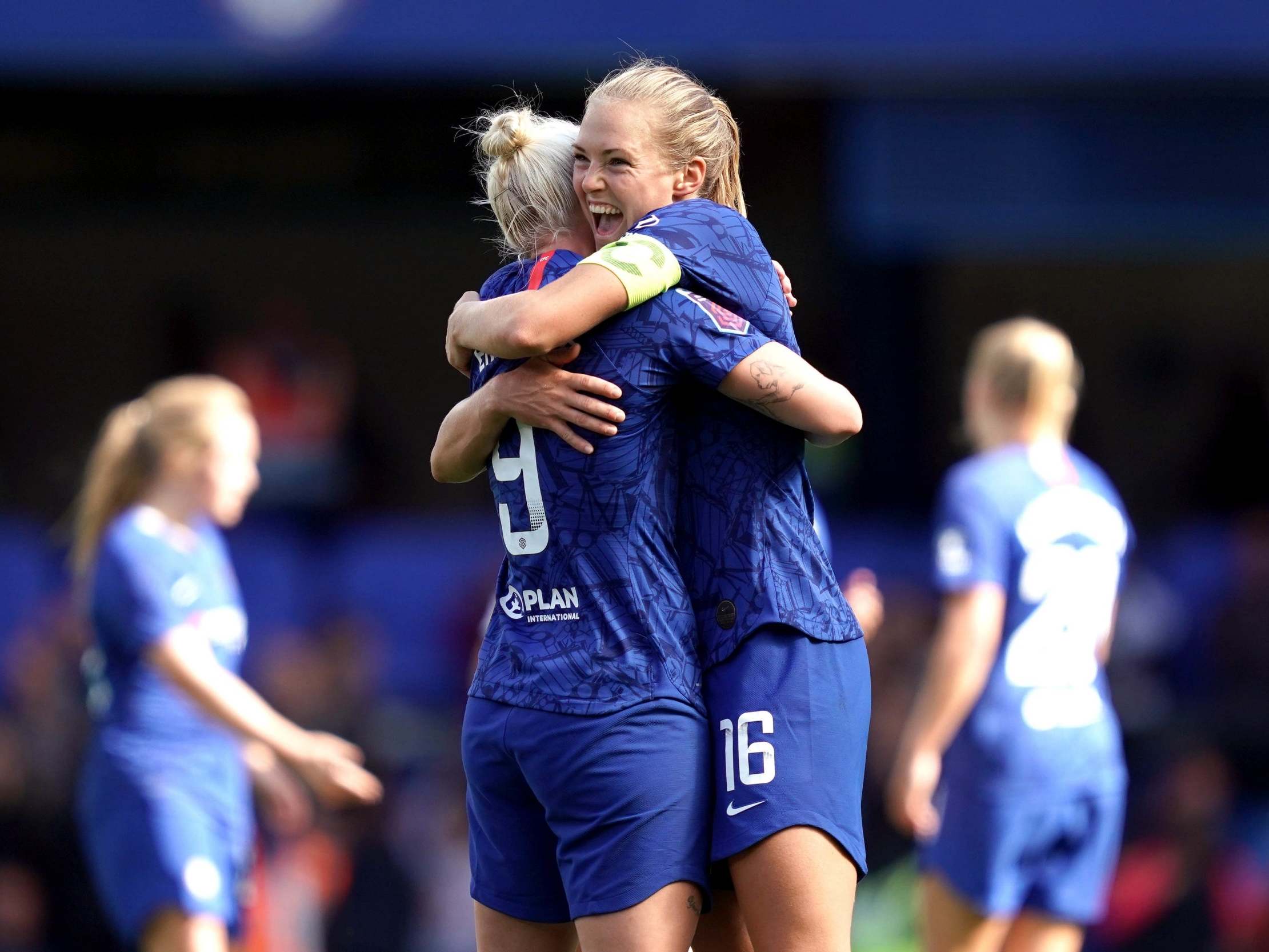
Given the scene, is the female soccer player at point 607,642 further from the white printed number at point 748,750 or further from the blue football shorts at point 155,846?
the blue football shorts at point 155,846

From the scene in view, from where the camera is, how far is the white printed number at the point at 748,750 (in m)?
2.32

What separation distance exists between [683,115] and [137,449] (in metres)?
2.68

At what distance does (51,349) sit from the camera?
11.1 m

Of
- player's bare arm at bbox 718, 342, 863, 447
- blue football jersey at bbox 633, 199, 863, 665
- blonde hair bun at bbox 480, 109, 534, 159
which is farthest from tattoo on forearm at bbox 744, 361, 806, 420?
blonde hair bun at bbox 480, 109, 534, 159

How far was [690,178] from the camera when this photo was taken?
2.50 metres

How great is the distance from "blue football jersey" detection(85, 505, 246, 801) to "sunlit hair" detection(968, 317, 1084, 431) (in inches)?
84.0

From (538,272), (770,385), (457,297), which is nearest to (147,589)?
(538,272)

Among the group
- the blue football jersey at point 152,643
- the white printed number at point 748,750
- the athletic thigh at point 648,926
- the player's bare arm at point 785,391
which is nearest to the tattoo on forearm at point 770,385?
the player's bare arm at point 785,391

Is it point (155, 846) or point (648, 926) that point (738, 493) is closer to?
point (648, 926)

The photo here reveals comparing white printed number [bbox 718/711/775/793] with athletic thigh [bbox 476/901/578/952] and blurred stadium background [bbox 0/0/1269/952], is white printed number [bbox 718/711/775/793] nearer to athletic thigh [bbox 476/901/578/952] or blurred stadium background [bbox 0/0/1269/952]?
athletic thigh [bbox 476/901/578/952]

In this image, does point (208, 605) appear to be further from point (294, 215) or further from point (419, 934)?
point (294, 215)

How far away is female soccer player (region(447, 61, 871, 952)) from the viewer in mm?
2301

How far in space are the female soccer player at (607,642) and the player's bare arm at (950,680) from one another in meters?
2.07

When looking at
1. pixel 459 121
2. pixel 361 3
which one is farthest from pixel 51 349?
pixel 361 3
